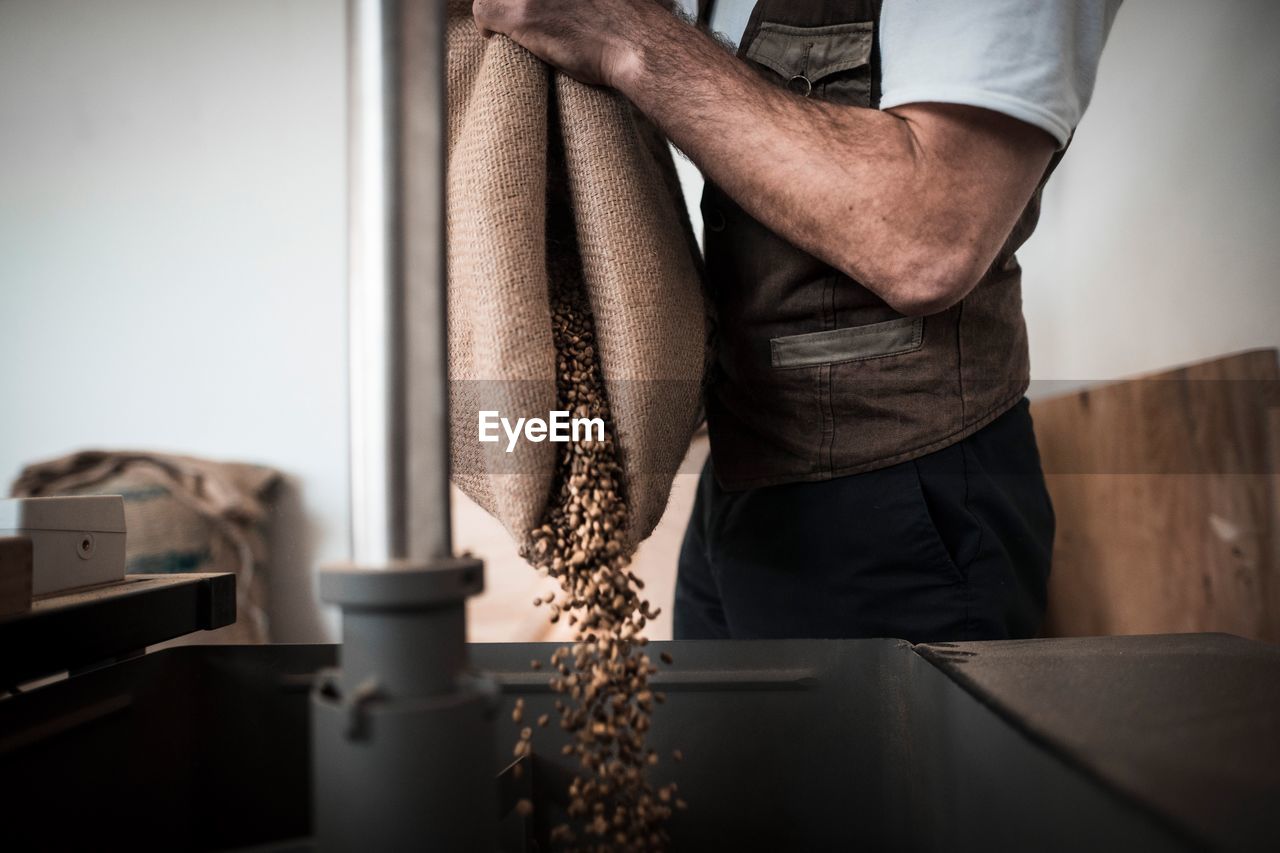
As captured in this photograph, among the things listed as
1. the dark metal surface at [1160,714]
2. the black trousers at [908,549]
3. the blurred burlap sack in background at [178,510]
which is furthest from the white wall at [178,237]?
the dark metal surface at [1160,714]

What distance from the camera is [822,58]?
770 millimetres

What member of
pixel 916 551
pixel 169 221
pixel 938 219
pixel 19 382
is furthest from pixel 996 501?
pixel 19 382

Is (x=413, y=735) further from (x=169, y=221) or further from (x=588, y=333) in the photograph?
(x=169, y=221)

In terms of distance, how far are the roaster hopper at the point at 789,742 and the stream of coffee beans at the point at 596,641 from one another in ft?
0.13

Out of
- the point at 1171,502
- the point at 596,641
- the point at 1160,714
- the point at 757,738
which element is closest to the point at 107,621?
the point at 596,641

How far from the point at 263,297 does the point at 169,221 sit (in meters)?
0.29

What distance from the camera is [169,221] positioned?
2129 mm

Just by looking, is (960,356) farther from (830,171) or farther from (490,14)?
(490,14)

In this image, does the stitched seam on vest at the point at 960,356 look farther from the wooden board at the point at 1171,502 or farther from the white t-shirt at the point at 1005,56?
the wooden board at the point at 1171,502

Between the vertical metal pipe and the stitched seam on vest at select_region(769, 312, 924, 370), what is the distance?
0.54 m

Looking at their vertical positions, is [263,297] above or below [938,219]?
above

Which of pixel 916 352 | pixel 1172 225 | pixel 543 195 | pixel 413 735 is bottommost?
pixel 413 735

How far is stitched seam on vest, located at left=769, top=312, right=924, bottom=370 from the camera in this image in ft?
2.46

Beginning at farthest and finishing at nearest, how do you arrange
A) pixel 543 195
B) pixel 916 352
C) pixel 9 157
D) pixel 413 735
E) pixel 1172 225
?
1. pixel 9 157
2. pixel 1172 225
3. pixel 916 352
4. pixel 543 195
5. pixel 413 735
